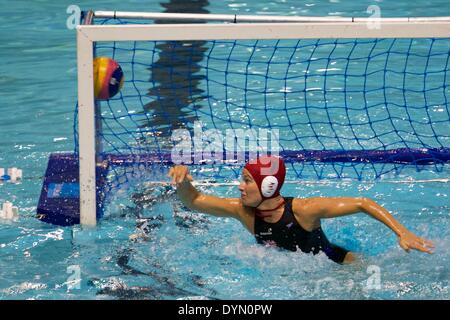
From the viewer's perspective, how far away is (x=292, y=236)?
473 cm

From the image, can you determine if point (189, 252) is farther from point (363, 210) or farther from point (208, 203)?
point (363, 210)

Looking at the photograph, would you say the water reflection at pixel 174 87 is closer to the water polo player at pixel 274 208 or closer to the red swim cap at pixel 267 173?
the water polo player at pixel 274 208

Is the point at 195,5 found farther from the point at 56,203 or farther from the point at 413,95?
the point at 56,203

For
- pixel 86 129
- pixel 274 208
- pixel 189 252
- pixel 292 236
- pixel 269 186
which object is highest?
pixel 86 129

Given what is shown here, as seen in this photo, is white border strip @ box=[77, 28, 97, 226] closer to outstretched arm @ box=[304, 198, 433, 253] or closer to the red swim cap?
the red swim cap

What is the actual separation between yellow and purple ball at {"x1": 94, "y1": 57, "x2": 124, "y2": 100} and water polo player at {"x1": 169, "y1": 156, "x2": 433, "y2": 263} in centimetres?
88

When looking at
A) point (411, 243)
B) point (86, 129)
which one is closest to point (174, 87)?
point (86, 129)

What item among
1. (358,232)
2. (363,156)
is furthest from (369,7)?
(358,232)

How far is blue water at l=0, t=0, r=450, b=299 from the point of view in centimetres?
462

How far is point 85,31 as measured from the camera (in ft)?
16.3

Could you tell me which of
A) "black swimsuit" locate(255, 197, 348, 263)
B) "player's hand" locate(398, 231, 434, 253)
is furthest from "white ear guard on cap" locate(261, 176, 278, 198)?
"player's hand" locate(398, 231, 434, 253)

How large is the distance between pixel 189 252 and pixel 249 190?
24.7 inches

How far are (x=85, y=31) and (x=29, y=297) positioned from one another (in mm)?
1407
